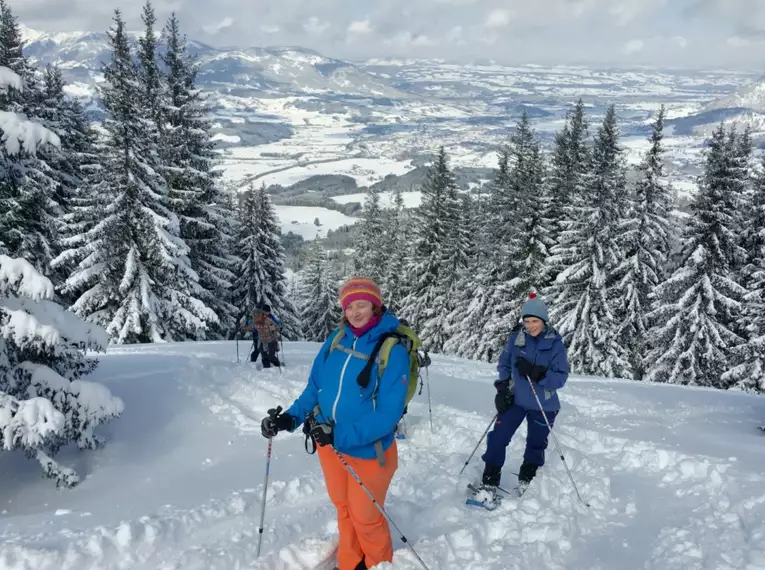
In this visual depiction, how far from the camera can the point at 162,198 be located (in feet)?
65.9

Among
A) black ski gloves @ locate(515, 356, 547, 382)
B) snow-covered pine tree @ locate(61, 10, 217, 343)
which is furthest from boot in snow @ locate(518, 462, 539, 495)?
snow-covered pine tree @ locate(61, 10, 217, 343)

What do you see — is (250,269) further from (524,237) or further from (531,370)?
(531,370)

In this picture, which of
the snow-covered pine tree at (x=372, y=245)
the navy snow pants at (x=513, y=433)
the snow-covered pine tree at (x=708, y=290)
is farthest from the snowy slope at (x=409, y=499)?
the snow-covered pine tree at (x=372, y=245)

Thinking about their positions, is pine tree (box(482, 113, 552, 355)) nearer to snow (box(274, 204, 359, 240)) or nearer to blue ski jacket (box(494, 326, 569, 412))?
blue ski jacket (box(494, 326, 569, 412))

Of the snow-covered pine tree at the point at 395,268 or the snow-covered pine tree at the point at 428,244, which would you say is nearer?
the snow-covered pine tree at the point at 428,244

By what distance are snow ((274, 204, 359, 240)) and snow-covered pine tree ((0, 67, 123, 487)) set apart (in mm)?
119169

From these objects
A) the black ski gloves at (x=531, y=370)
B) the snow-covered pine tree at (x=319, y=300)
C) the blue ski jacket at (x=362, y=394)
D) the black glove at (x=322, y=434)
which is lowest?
the snow-covered pine tree at (x=319, y=300)

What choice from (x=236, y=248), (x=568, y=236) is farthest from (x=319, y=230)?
(x=568, y=236)

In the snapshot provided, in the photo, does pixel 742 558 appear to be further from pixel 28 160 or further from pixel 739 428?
pixel 28 160

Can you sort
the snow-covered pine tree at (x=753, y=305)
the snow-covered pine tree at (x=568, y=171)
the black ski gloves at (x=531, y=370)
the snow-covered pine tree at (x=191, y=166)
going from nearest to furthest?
the black ski gloves at (x=531, y=370)
the snow-covered pine tree at (x=753, y=305)
the snow-covered pine tree at (x=191, y=166)
the snow-covered pine tree at (x=568, y=171)

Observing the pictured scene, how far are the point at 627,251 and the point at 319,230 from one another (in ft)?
371

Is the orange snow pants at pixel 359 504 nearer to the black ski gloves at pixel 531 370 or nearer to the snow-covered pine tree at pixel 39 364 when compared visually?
the black ski gloves at pixel 531 370

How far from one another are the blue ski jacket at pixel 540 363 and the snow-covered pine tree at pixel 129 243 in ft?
55.0

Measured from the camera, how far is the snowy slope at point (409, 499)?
4.76 meters
